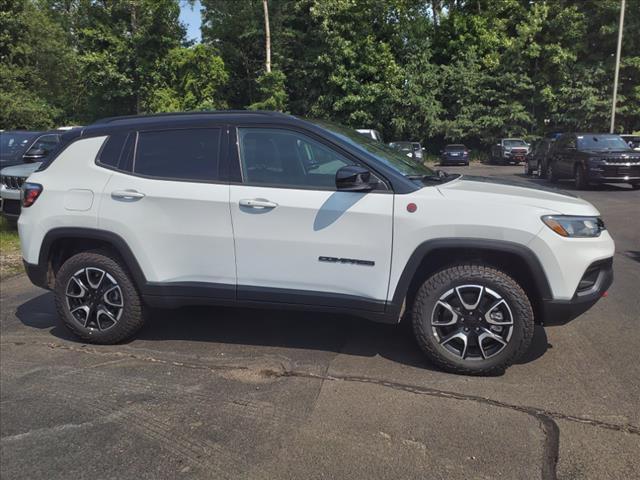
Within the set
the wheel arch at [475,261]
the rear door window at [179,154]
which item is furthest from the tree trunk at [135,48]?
the wheel arch at [475,261]

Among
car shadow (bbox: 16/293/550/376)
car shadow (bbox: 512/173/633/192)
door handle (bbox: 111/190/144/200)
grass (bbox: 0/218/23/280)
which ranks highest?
door handle (bbox: 111/190/144/200)

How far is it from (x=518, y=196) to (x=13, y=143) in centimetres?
1133

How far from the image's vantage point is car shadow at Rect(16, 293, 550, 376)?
4546mm

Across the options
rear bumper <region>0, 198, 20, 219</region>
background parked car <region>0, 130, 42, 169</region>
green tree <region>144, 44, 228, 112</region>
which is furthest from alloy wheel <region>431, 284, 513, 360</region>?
green tree <region>144, 44, 228, 112</region>

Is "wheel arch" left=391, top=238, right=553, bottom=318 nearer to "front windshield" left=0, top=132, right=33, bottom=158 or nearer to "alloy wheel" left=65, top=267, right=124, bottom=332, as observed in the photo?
"alloy wheel" left=65, top=267, right=124, bottom=332

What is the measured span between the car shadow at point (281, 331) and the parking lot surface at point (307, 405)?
2 cm

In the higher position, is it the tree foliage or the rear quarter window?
the tree foliage

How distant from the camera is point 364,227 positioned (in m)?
4.00

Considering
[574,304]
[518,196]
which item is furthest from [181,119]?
[574,304]

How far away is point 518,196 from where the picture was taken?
13.1 feet

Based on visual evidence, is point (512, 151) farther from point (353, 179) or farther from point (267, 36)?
point (353, 179)

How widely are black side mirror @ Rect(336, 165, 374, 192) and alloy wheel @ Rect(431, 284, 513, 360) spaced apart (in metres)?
0.95

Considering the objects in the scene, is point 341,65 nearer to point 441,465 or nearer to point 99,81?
point 99,81

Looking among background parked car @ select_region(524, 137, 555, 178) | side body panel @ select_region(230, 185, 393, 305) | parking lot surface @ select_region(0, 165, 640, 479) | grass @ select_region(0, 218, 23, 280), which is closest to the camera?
parking lot surface @ select_region(0, 165, 640, 479)
